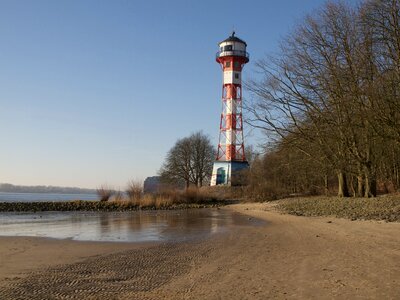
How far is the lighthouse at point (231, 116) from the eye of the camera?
5728 centimetres

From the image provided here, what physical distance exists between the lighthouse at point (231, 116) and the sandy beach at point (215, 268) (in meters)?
42.7

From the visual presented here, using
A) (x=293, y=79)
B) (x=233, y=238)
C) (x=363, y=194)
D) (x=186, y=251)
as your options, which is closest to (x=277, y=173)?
(x=363, y=194)

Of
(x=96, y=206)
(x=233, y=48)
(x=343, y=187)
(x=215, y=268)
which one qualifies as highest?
(x=233, y=48)

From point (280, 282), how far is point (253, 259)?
8.53ft

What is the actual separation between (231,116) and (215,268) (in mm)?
48087

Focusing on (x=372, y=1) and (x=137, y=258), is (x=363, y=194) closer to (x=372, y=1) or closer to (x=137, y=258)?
(x=372, y=1)

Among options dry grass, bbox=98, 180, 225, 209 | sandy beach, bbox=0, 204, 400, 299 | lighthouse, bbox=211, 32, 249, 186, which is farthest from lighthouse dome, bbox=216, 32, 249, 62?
sandy beach, bbox=0, 204, 400, 299

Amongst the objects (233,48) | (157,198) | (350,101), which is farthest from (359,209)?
(233,48)

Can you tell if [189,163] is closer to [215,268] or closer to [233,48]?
[233,48]

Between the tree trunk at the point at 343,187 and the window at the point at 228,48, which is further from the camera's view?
the window at the point at 228,48

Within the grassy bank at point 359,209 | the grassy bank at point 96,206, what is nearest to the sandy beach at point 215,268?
the grassy bank at point 359,209

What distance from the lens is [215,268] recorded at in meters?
9.44

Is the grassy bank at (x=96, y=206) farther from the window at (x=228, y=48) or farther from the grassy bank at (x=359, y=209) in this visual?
the window at (x=228, y=48)

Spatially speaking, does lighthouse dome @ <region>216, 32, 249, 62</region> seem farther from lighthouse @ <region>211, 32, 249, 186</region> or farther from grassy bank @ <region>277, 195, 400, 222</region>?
grassy bank @ <region>277, 195, 400, 222</region>
